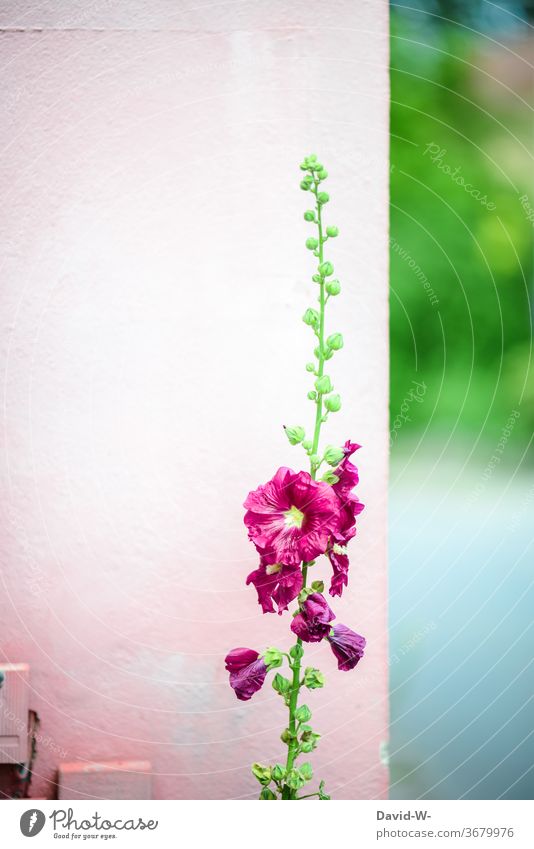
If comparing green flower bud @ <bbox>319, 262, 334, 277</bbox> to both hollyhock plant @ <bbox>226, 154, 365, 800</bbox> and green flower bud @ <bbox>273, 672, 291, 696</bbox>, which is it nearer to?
hollyhock plant @ <bbox>226, 154, 365, 800</bbox>

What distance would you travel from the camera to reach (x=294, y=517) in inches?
39.3

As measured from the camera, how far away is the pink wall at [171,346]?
1212mm

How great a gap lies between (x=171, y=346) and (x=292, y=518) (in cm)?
34

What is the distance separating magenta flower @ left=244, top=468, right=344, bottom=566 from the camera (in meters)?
0.98

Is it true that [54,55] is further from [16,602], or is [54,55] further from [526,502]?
[526,502]

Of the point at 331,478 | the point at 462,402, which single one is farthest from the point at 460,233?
the point at 331,478

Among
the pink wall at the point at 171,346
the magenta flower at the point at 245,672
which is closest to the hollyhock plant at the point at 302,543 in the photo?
the magenta flower at the point at 245,672

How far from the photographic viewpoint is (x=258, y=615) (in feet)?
4.01

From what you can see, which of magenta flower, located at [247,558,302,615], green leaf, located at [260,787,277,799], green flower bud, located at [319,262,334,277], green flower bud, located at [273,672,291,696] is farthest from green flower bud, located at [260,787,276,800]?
green flower bud, located at [319,262,334,277]

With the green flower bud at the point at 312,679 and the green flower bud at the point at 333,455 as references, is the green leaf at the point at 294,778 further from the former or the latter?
the green flower bud at the point at 333,455

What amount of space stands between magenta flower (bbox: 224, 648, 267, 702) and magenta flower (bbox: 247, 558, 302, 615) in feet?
0.22

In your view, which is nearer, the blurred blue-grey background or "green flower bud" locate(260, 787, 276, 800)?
"green flower bud" locate(260, 787, 276, 800)

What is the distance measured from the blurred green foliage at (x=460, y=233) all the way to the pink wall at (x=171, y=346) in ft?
0.19

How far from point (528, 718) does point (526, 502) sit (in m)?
0.31
